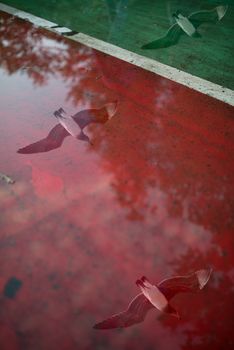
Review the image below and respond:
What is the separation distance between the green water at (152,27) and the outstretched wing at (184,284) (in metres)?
2.13

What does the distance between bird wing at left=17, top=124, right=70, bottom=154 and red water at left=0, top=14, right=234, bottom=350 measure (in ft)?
0.19

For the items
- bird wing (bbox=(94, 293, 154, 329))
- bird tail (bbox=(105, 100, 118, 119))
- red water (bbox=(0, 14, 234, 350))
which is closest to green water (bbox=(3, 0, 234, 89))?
red water (bbox=(0, 14, 234, 350))

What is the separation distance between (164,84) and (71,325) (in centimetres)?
246

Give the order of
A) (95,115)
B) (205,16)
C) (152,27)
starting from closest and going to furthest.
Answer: (95,115) → (152,27) → (205,16)

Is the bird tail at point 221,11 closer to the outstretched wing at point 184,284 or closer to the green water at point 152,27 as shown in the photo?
the green water at point 152,27

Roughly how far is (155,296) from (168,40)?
11.2 feet

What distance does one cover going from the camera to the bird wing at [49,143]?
95.0 inches

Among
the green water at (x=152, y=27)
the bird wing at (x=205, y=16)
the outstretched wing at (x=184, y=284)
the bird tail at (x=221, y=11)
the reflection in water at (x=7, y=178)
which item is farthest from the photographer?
the bird tail at (x=221, y=11)

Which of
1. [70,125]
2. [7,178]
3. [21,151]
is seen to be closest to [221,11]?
[70,125]

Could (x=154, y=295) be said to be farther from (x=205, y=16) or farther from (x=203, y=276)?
(x=205, y=16)

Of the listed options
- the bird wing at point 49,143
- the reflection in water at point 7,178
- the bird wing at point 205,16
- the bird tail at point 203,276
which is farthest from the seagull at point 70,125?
the bird wing at point 205,16

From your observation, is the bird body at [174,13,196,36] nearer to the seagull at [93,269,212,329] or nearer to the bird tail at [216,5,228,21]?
the bird tail at [216,5,228,21]

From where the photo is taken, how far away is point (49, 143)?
2.47 meters

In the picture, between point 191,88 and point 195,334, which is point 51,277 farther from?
point 191,88
